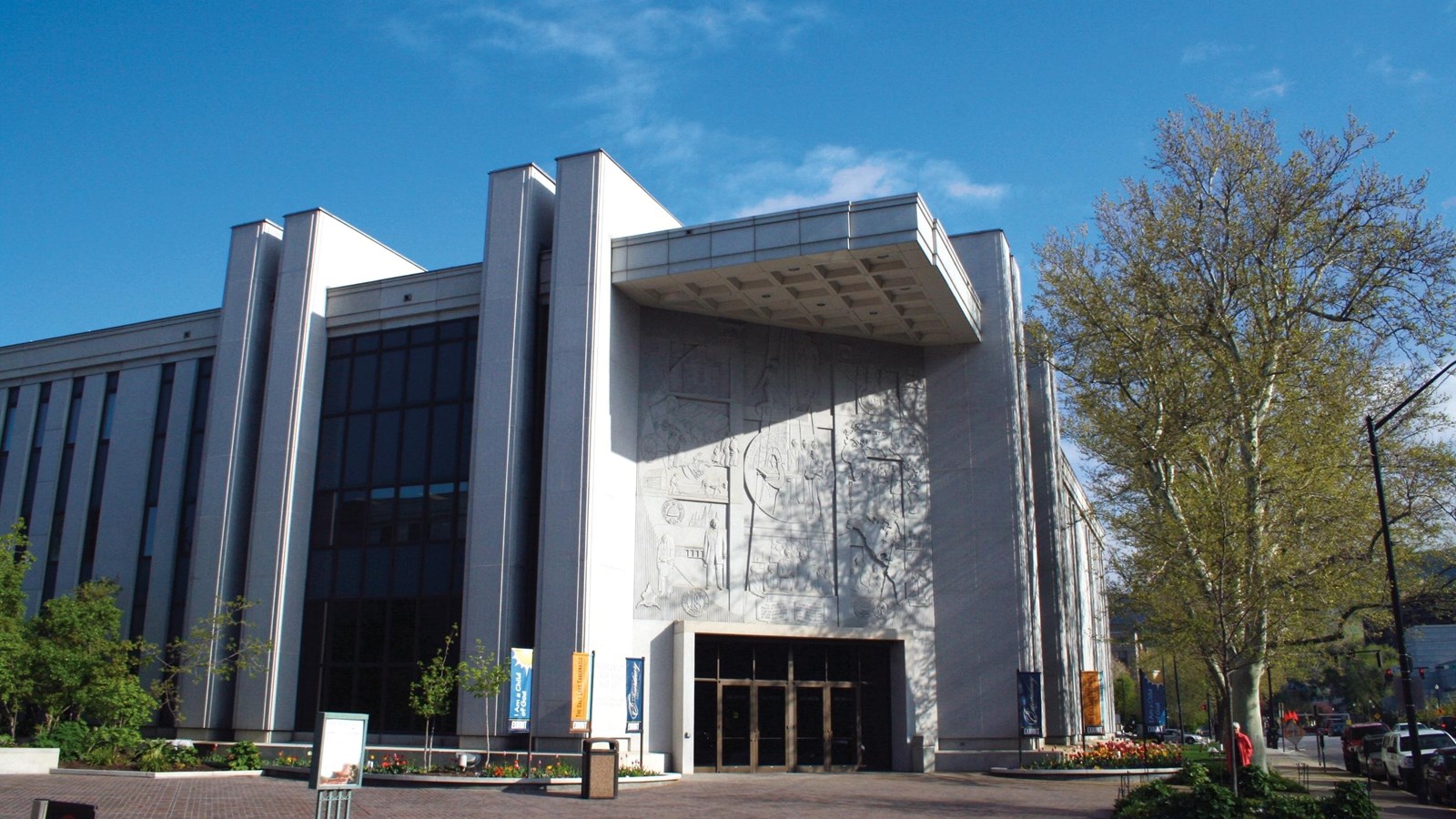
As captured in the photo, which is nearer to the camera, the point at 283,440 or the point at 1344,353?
the point at 1344,353

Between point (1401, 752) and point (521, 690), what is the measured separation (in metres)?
24.0

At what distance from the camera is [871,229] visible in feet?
92.5

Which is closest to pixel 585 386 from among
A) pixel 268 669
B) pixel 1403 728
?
pixel 268 669

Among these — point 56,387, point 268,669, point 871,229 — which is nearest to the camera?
point 871,229

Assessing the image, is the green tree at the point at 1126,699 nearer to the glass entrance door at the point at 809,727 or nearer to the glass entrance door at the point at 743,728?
the glass entrance door at the point at 809,727

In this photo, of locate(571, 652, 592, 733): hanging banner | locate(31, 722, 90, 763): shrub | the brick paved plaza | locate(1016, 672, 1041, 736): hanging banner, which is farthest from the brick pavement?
locate(1016, 672, 1041, 736): hanging banner

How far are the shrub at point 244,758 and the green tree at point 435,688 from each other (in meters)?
3.70

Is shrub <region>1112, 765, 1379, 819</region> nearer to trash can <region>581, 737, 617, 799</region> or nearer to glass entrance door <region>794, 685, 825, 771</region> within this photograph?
trash can <region>581, 737, 617, 799</region>

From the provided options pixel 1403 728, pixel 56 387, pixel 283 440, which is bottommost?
pixel 1403 728

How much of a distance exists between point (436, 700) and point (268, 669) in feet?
23.1

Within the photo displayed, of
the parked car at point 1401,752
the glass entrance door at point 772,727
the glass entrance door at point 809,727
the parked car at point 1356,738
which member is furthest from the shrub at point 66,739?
the parked car at point 1356,738

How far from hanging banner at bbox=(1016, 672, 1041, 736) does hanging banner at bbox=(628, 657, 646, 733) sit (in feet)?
36.5

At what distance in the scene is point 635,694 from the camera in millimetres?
28109

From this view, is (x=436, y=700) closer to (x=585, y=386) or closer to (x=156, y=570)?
(x=585, y=386)
